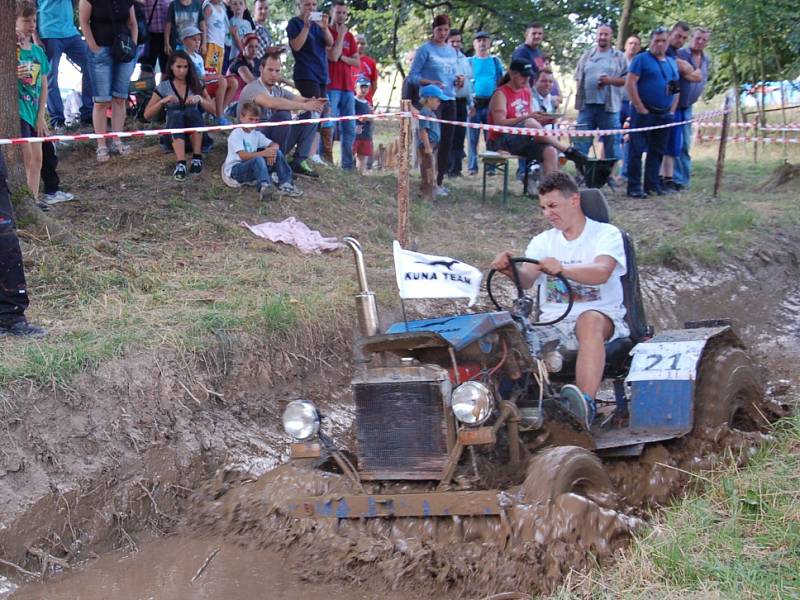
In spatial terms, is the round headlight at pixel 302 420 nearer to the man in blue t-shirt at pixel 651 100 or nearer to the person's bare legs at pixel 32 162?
the person's bare legs at pixel 32 162

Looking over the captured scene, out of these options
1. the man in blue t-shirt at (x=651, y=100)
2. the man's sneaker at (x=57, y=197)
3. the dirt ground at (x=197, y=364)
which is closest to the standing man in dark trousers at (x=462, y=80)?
the man in blue t-shirt at (x=651, y=100)

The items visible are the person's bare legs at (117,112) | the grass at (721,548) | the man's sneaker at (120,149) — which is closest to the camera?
the grass at (721,548)

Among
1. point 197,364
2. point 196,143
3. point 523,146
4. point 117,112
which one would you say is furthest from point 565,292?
point 523,146

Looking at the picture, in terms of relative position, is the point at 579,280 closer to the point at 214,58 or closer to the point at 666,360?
the point at 666,360

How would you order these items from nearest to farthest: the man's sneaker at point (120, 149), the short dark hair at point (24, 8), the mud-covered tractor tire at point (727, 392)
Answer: the mud-covered tractor tire at point (727, 392)
the short dark hair at point (24, 8)
the man's sneaker at point (120, 149)

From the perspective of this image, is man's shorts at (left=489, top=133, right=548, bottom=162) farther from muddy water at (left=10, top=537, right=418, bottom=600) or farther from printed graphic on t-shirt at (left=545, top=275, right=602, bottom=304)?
muddy water at (left=10, top=537, right=418, bottom=600)

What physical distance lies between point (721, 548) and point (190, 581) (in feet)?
7.91

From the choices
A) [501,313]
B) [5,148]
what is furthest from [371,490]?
[5,148]

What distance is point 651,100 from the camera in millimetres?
12602

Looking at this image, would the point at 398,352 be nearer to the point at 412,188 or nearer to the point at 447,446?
the point at 447,446

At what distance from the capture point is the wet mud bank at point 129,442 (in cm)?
477

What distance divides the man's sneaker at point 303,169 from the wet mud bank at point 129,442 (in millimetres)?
4289

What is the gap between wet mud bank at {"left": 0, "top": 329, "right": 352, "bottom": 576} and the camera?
477 centimetres

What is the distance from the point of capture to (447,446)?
166 inches
